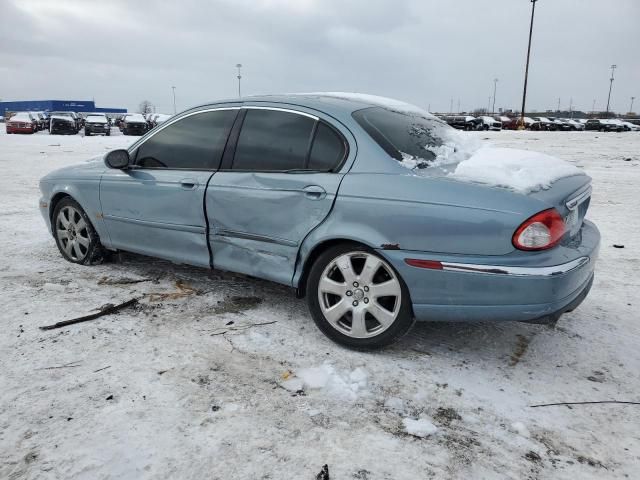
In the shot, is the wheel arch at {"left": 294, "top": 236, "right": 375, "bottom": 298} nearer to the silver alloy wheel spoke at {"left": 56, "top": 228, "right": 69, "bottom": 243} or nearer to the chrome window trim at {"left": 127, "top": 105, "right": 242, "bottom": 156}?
the chrome window trim at {"left": 127, "top": 105, "right": 242, "bottom": 156}

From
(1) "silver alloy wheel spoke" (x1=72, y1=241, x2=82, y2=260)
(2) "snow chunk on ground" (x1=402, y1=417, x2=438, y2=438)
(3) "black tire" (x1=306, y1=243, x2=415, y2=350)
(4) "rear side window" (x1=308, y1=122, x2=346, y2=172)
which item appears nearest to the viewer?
(2) "snow chunk on ground" (x1=402, y1=417, x2=438, y2=438)

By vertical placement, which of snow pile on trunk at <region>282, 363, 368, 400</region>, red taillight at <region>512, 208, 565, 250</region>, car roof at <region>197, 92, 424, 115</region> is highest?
car roof at <region>197, 92, 424, 115</region>

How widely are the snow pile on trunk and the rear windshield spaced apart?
128 cm

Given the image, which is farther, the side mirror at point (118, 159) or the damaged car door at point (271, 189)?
the side mirror at point (118, 159)

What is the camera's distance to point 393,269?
2.89 metres

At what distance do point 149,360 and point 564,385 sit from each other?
240 cm

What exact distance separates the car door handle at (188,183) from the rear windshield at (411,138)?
131 centimetres

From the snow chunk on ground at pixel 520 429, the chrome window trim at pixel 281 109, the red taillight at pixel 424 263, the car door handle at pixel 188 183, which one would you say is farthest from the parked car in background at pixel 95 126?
the snow chunk on ground at pixel 520 429

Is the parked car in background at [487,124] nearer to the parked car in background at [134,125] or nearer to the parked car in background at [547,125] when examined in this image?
the parked car in background at [547,125]

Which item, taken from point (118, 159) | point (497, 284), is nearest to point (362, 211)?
point (497, 284)

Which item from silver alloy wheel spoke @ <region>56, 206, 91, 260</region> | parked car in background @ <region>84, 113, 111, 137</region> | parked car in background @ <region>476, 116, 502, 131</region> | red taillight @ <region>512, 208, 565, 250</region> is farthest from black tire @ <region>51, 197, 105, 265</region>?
parked car in background @ <region>476, 116, 502, 131</region>

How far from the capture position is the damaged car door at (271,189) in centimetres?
315

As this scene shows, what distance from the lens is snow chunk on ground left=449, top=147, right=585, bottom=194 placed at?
272 cm

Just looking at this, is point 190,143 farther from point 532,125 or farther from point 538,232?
point 532,125
